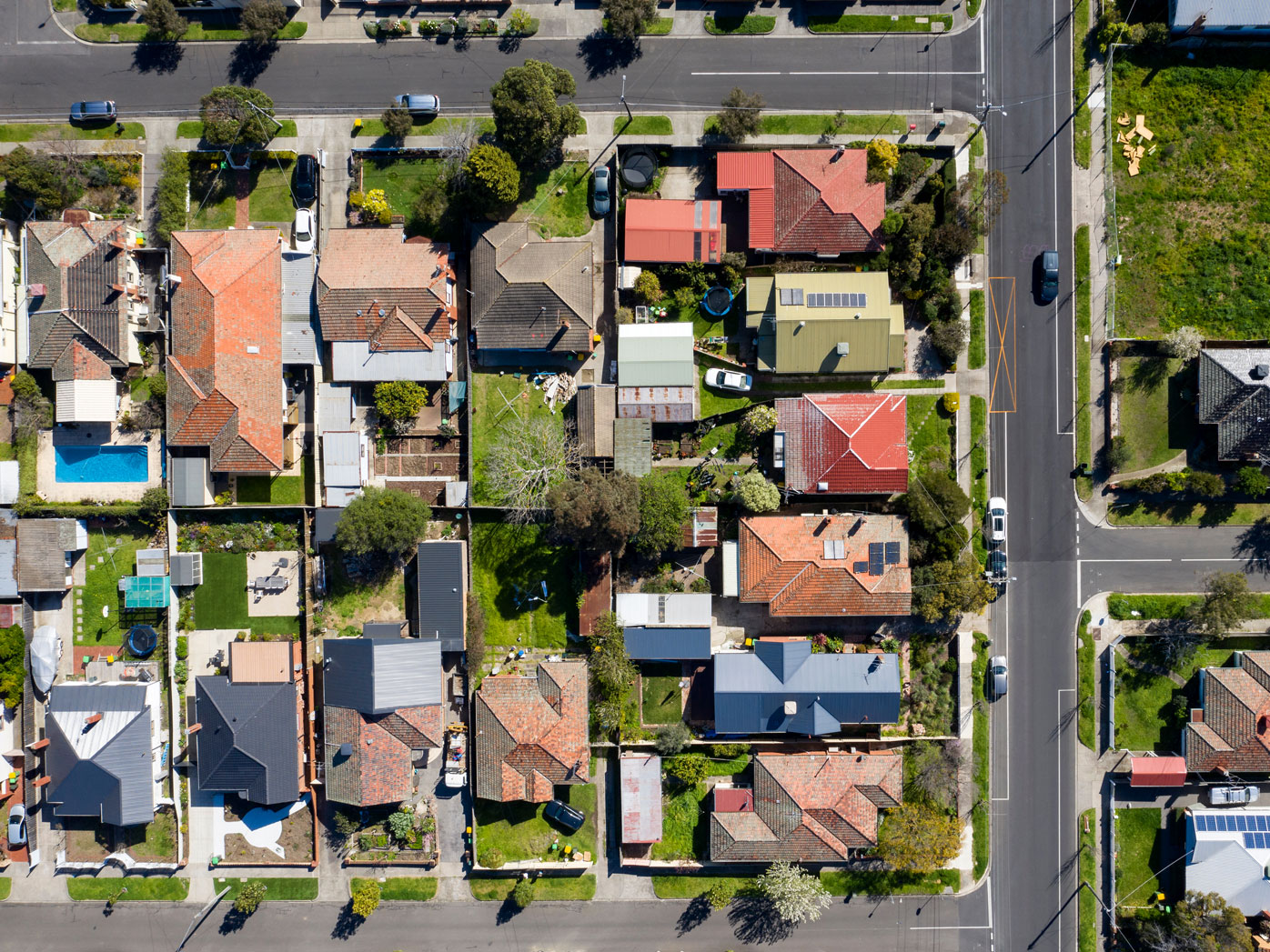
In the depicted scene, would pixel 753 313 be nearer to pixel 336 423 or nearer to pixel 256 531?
pixel 336 423

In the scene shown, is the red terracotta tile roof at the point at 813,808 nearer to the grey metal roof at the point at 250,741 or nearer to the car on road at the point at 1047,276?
the grey metal roof at the point at 250,741

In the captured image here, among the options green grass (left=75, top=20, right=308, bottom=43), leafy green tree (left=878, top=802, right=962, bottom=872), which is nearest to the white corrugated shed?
green grass (left=75, top=20, right=308, bottom=43)

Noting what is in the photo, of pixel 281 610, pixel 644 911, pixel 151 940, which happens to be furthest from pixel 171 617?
pixel 644 911

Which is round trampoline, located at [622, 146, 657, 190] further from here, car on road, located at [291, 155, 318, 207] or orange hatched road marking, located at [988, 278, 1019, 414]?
Result: orange hatched road marking, located at [988, 278, 1019, 414]

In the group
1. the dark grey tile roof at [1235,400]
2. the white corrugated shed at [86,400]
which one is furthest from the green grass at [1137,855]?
the white corrugated shed at [86,400]

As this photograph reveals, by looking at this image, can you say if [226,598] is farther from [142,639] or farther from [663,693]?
[663,693]

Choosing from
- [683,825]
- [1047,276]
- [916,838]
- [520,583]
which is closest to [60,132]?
[520,583]
